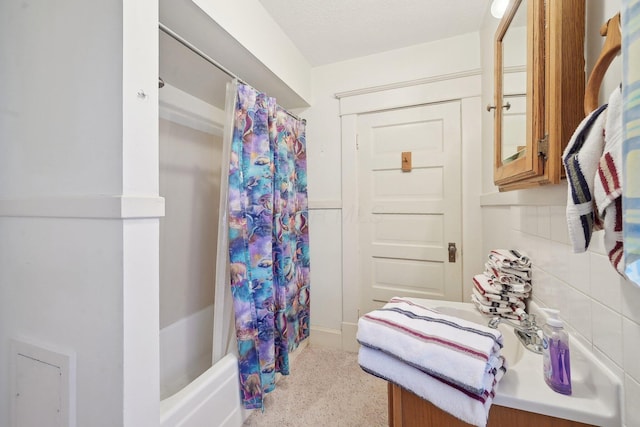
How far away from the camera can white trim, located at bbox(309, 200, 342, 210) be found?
80.5 inches

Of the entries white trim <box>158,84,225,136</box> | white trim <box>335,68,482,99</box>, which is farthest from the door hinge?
white trim <box>158,84,225,136</box>

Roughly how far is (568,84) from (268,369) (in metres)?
1.66

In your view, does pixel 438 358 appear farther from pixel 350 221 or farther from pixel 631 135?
pixel 350 221

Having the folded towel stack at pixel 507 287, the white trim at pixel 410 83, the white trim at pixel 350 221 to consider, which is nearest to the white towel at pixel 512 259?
the folded towel stack at pixel 507 287

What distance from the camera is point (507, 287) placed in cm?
101

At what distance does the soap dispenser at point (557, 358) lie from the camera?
610 mm

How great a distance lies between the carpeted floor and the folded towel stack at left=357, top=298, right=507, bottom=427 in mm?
891

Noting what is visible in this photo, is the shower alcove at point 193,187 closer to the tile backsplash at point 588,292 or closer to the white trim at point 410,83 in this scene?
the white trim at point 410,83

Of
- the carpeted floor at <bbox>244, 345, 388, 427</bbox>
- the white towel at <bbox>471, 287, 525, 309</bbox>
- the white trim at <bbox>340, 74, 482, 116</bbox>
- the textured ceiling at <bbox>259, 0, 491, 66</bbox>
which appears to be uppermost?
the textured ceiling at <bbox>259, 0, 491, 66</bbox>

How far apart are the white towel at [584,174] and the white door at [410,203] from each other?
1.35 meters

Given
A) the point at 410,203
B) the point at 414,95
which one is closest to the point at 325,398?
the point at 410,203

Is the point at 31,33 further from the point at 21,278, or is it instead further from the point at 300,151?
the point at 300,151

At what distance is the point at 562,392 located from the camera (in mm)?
603

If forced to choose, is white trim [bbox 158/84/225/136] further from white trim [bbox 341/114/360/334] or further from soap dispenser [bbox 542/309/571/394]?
soap dispenser [bbox 542/309/571/394]
